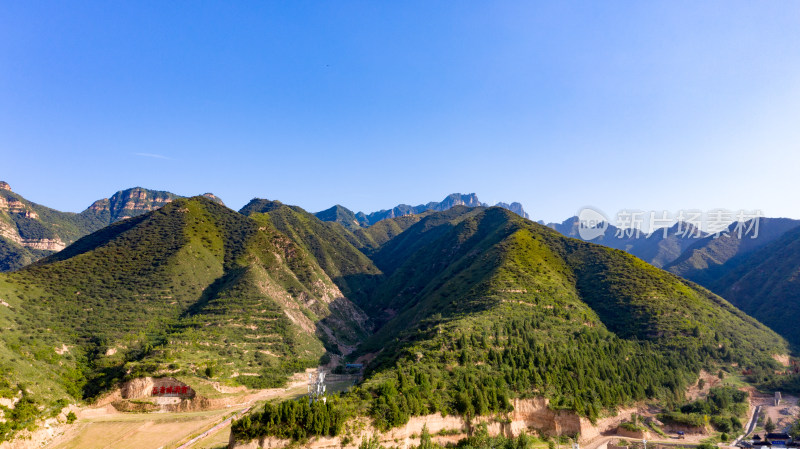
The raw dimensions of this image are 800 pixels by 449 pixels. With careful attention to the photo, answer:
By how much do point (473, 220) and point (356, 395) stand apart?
131222 millimetres

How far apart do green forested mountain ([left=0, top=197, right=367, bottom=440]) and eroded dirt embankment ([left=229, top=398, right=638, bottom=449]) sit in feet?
122

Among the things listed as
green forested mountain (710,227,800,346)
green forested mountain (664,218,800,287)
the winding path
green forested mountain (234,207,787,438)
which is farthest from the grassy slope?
green forested mountain (664,218,800,287)

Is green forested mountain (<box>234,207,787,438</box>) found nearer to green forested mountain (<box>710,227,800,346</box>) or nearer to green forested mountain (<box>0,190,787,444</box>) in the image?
green forested mountain (<box>0,190,787,444</box>)

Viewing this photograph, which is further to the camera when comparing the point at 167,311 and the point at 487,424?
the point at 167,311

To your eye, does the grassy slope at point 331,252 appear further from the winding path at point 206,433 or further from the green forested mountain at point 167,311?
the winding path at point 206,433

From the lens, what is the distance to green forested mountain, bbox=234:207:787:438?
49.5m

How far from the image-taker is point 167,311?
8744cm

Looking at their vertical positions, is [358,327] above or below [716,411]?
above

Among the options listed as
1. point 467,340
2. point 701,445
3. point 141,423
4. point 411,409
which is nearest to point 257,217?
point 141,423

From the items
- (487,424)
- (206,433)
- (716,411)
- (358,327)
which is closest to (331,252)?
(358,327)

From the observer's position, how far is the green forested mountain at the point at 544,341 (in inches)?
1950

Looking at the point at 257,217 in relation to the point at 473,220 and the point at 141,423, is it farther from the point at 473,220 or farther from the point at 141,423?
the point at 141,423

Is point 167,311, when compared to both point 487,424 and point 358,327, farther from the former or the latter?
point 487,424

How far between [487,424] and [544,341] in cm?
2385
